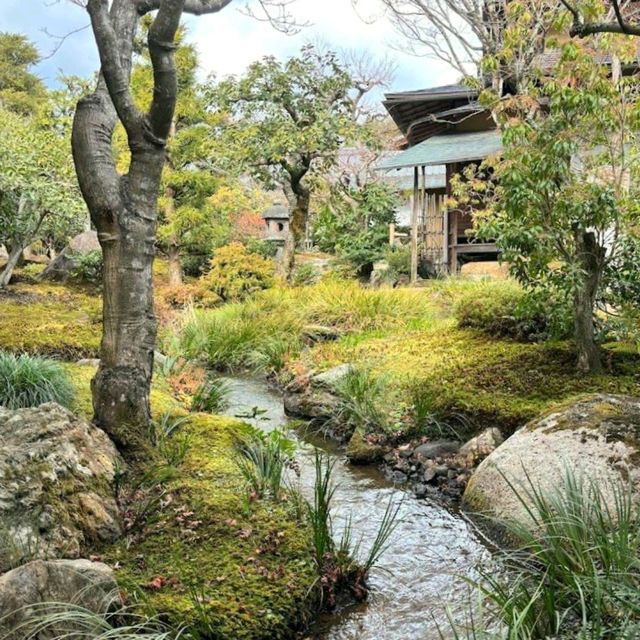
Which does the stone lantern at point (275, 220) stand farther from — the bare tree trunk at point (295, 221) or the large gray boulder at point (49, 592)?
the large gray boulder at point (49, 592)

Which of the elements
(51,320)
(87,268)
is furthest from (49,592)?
(87,268)

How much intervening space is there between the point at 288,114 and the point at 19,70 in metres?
19.4

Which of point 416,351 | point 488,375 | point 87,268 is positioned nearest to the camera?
point 488,375

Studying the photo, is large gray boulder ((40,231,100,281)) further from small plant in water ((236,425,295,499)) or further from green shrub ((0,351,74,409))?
small plant in water ((236,425,295,499))

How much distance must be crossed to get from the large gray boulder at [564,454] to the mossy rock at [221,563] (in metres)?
1.40

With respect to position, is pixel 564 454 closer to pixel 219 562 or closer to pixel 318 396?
pixel 219 562

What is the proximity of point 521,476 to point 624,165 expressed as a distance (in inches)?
150

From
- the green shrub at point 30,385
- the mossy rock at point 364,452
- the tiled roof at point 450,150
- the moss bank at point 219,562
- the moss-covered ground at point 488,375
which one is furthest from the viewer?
the tiled roof at point 450,150

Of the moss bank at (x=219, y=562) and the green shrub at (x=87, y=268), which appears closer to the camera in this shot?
the moss bank at (x=219, y=562)

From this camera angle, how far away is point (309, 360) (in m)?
9.02

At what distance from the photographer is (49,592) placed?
2.50m

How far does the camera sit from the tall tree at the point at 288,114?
570 inches

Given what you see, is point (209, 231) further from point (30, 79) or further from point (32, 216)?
point (30, 79)

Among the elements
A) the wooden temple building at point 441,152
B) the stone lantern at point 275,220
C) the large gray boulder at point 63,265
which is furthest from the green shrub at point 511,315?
the stone lantern at point 275,220
